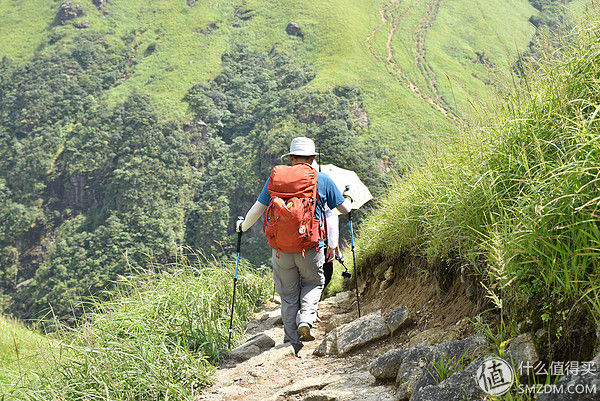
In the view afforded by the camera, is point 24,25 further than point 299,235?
Yes

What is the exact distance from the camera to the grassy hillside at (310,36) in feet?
290

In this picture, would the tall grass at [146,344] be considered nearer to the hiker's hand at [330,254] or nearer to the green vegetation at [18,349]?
the green vegetation at [18,349]

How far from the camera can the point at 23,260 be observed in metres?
79.7

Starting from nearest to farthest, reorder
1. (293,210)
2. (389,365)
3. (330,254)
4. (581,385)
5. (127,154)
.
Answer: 1. (581,385)
2. (389,365)
3. (293,210)
4. (330,254)
5. (127,154)

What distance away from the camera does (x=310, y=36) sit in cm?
10631

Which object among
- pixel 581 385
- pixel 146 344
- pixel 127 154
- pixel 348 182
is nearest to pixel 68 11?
pixel 127 154

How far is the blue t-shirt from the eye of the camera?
4229 mm

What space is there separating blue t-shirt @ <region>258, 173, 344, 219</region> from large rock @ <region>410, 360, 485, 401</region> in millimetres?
2156

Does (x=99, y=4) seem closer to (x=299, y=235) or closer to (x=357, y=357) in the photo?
(x=299, y=235)

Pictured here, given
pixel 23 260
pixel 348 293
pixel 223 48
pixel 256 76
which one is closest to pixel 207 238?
pixel 23 260

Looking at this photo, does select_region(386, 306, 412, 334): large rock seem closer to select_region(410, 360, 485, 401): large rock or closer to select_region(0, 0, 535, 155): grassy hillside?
select_region(410, 360, 485, 401): large rock

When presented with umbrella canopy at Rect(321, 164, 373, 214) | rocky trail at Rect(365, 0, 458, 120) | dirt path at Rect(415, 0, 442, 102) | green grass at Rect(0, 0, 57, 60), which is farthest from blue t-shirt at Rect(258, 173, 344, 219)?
green grass at Rect(0, 0, 57, 60)

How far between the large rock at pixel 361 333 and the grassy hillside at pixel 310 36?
75492 millimetres

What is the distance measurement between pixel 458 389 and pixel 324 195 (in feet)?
7.81
